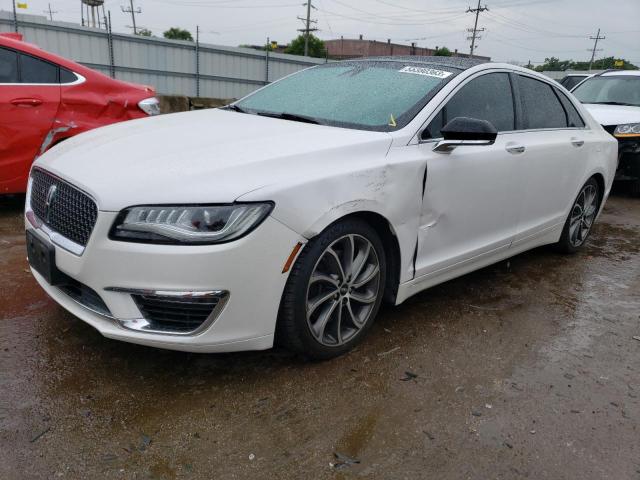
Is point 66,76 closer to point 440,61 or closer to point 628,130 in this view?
point 440,61

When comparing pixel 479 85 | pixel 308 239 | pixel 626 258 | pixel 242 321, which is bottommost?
pixel 626 258

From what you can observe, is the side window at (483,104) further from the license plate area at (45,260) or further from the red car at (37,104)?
the red car at (37,104)

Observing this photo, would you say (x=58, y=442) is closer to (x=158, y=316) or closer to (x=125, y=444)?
(x=125, y=444)

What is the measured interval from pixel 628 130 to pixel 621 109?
0.69m

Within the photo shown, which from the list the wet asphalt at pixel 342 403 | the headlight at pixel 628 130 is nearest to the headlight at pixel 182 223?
the wet asphalt at pixel 342 403

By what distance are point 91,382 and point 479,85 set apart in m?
2.78

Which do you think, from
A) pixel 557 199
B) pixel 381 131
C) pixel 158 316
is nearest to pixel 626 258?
pixel 557 199

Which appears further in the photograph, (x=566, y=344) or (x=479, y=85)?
(x=479, y=85)

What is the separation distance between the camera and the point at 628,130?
725cm

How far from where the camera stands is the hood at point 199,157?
2.20 m

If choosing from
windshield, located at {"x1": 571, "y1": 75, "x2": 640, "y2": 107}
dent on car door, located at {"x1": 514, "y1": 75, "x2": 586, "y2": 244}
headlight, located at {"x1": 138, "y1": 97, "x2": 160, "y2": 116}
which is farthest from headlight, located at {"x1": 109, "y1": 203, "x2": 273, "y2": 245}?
windshield, located at {"x1": 571, "y1": 75, "x2": 640, "y2": 107}

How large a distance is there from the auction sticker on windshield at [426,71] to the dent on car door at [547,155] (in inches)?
30.7

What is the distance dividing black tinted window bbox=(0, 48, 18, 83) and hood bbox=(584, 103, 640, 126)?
6.75m

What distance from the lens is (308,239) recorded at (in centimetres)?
238
